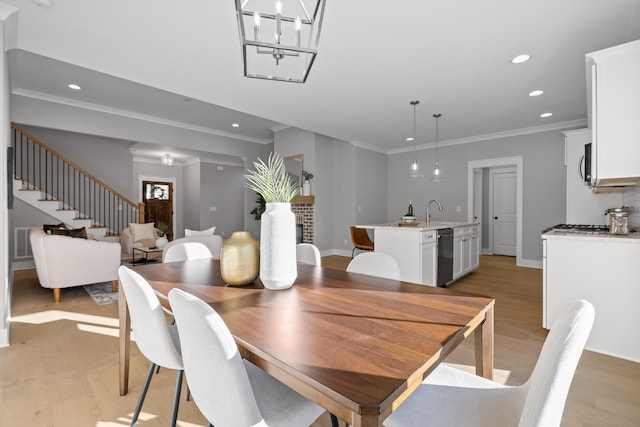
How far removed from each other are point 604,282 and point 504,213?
16.6 feet

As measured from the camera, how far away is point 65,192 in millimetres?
6473

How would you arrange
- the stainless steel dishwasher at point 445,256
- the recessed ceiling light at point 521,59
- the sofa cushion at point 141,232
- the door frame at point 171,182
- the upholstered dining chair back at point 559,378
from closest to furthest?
the upholstered dining chair back at point 559,378
the recessed ceiling light at point 521,59
the stainless steel dishwasher at point 445,256
the sofa cushion at point 141,232
the door frame at point 171,182

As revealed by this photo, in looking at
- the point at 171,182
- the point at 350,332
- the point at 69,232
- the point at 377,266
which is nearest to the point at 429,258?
the point at 377,266

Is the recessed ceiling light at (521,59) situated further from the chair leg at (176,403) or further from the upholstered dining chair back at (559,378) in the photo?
the chair leg at (176,403)

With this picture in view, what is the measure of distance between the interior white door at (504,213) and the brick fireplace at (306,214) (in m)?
4.24

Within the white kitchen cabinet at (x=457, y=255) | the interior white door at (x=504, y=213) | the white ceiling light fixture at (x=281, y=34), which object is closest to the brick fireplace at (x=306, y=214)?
the white kitchen cabinet at (x=457, y=255)

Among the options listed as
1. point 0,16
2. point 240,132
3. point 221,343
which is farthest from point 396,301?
point 240,132

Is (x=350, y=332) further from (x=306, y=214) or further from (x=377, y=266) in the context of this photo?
(x=306, y=214)

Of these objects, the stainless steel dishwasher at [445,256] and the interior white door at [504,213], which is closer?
the stainless steel dishwasher at [445,256]

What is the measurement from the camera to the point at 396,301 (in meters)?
1.19

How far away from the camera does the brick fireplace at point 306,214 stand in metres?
6.34

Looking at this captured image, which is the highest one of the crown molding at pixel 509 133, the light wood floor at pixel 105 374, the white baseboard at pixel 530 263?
the crown molding at pixel 509 133

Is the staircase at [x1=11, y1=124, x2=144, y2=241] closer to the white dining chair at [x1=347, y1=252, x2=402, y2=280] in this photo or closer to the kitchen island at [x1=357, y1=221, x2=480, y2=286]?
the kitchen island at [x1=357, y1=221, x2=480, y2=286]

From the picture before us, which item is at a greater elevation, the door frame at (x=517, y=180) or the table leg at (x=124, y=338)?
the door frame at (x=517, y=180)
